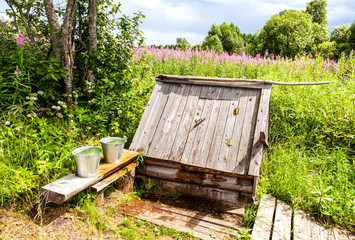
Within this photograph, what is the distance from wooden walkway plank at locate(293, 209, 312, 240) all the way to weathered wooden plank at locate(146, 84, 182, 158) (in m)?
2.09

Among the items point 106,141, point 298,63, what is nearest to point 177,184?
point 106,141

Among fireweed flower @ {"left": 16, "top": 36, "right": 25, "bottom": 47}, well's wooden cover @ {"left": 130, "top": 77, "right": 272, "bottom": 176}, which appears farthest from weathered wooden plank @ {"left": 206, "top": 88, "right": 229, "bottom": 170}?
fireweed flower @ {"left": 16, "top": 36, "right": 25, "bottom": 47}

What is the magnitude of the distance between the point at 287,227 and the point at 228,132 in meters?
1.47

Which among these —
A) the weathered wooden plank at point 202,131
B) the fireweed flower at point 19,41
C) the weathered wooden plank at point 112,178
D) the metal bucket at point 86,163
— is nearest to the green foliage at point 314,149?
the weathered wooden plank at point 202,131

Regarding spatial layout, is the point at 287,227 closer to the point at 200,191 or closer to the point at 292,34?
the point at 200,191

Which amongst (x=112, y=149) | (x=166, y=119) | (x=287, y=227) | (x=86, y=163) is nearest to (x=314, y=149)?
(x=287, y=227)

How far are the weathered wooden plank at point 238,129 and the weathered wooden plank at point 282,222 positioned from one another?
2.87 ft

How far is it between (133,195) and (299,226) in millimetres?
2340

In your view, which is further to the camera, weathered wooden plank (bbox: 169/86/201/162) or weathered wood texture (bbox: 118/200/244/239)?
weathered wooden plank (bbox: 169/86/201/162)

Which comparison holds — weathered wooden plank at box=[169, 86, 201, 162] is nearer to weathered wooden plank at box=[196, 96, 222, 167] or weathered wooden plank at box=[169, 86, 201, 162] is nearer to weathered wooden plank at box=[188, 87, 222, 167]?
weathered wooden plank at box=[188, 87, 222, 167]

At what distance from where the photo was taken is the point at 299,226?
119 inches

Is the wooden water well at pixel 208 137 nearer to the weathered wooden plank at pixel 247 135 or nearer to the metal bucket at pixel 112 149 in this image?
the weathered wooden plank at pixel 247 135

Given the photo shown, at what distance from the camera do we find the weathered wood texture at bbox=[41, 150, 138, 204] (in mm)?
2393

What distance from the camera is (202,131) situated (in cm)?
365
